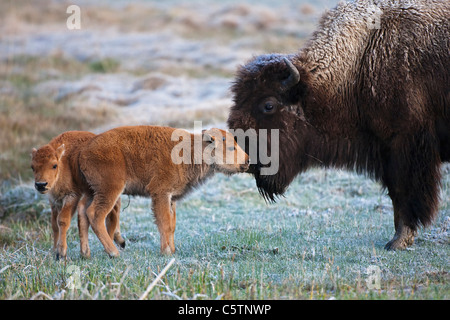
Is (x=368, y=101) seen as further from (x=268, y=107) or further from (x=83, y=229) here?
(x=83, y=229)

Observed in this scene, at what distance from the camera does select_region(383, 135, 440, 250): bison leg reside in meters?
7.14

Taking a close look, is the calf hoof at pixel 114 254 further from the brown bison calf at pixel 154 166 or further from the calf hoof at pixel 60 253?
the calf hoof at pixel 60 253

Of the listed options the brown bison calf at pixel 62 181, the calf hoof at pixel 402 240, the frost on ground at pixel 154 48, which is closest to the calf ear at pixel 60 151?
the brown bison calf at pixel 62 181

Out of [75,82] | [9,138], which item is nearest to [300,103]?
[9,138]

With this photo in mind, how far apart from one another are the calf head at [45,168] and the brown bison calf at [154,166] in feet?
1.11

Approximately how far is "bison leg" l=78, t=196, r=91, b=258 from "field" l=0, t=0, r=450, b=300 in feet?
0.38

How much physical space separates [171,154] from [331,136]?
208cm

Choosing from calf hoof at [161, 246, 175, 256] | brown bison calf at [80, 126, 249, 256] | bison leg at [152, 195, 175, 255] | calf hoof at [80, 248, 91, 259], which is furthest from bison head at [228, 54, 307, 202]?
calf hoof at [80, 248, 91, 259]

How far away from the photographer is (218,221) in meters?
9.58

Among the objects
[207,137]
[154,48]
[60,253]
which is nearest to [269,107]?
[207,137]

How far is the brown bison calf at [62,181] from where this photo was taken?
733 centimetres

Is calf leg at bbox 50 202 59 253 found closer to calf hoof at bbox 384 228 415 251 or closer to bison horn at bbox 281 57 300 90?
bison horn at bbox 281 57 300 90

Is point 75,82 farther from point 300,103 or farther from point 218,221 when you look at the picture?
point 300,103

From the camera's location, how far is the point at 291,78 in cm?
756
